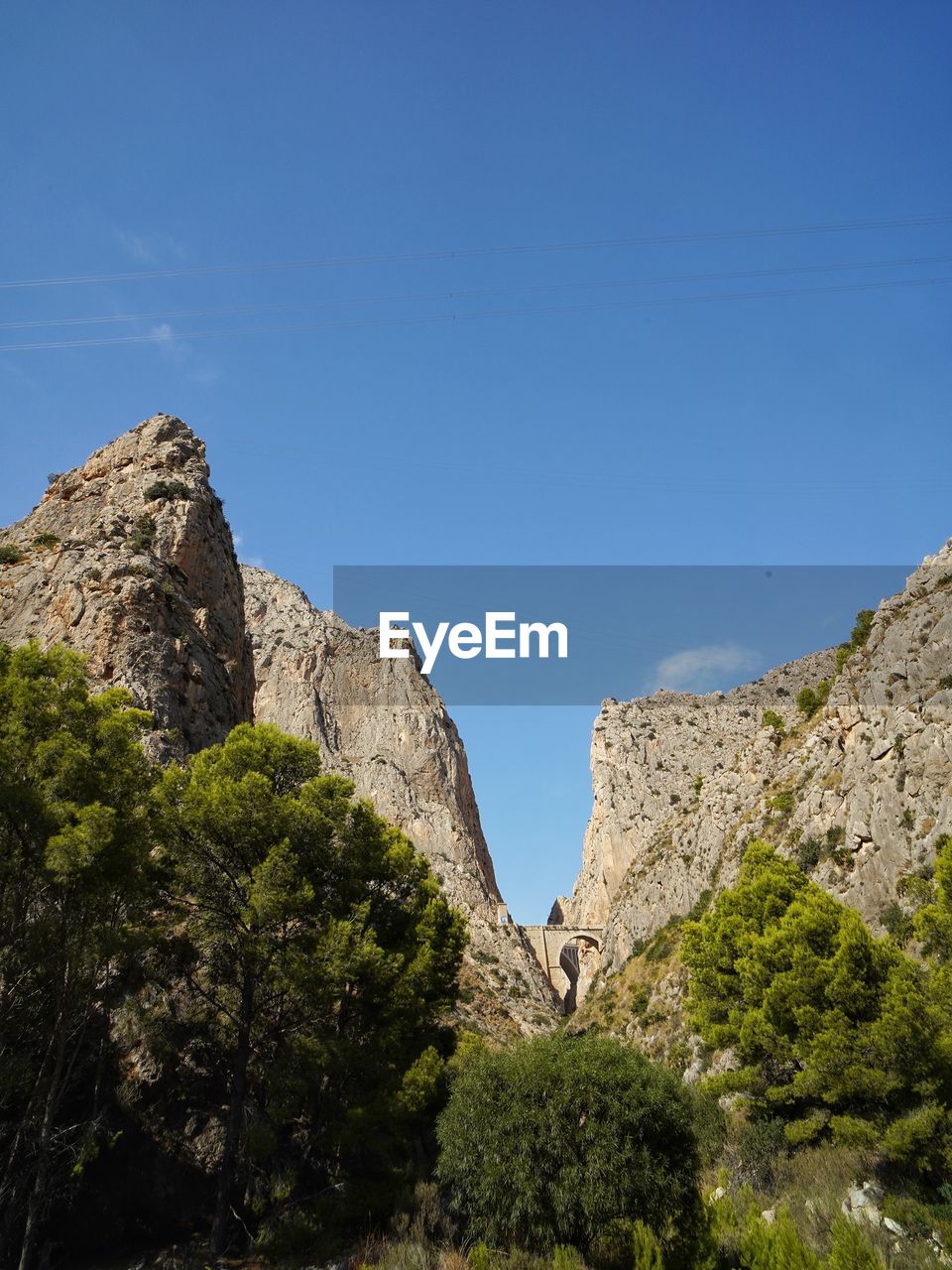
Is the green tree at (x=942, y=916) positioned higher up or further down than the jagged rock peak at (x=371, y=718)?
further down

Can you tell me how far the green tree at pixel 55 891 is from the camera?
13.9 m

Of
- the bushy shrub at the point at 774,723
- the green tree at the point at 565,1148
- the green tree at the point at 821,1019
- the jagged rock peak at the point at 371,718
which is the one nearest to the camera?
the green tree at the point at 565,1148

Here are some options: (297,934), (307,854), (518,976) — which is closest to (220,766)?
(307,854)

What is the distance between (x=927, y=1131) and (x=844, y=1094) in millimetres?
→ 2382

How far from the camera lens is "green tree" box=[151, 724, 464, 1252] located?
53.4ft

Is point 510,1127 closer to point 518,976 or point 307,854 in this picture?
point 307,854

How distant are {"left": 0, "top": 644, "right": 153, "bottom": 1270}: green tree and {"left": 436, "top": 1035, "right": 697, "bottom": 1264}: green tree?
741 centimetres

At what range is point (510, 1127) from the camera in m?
15.0

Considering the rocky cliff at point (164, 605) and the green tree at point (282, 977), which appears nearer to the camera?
the green tree at point (282, 977)

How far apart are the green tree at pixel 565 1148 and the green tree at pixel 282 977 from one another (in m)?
2.26

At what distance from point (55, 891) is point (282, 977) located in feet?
16.4

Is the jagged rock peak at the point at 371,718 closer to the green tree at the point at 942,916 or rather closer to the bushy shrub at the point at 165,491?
the bushy shrub at the point at 165,491

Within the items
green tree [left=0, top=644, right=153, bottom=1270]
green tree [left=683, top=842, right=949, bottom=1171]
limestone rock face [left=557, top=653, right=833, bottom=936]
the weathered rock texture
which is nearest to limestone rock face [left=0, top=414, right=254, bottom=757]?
green tree [left=0, top=644, right=153, bottom=1270]

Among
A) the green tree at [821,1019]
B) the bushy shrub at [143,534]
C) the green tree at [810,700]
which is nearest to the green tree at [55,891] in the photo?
the bushy shrub at [143,534]
